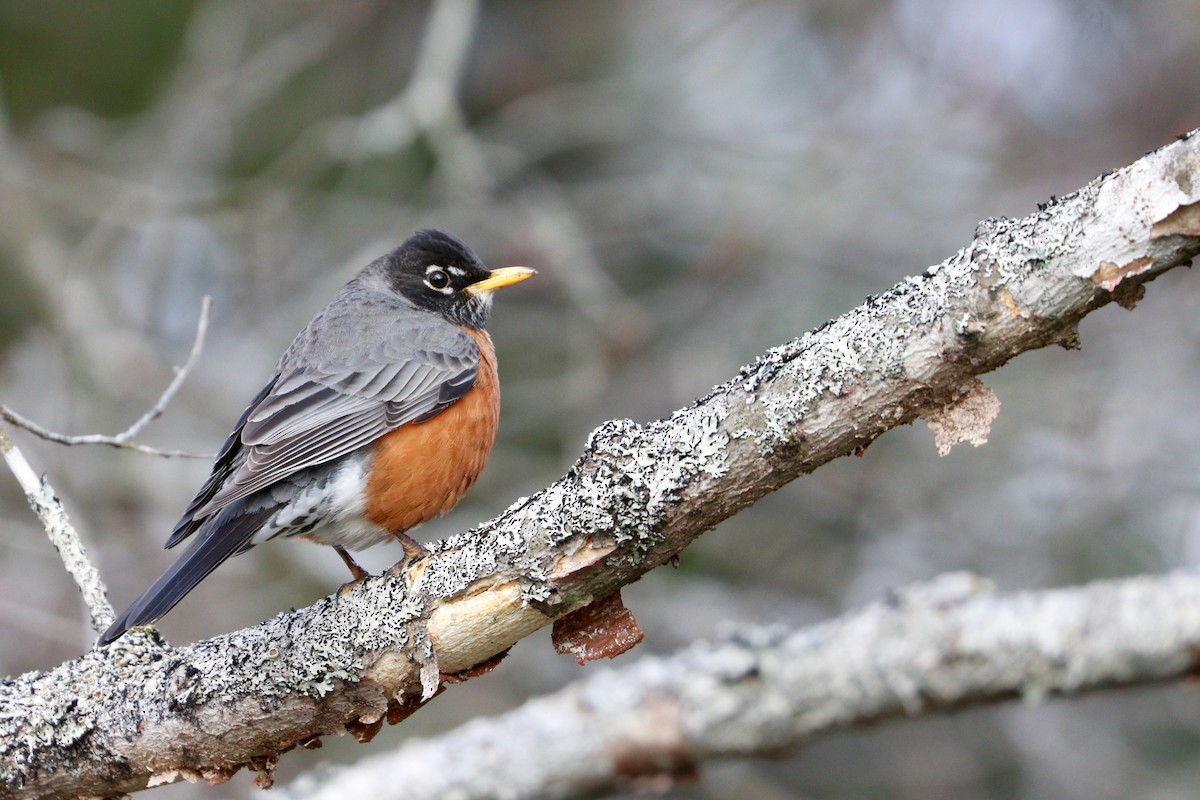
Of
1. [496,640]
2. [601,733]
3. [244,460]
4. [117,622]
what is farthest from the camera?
[244,460]

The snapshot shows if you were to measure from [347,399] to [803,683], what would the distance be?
9.64ft

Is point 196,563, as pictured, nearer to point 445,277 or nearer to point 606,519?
point 606,519

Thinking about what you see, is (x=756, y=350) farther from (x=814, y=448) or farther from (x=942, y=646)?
(x=942, y=646)

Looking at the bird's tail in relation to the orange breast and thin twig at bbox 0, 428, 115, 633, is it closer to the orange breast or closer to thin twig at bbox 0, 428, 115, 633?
thin twig at bbox 0, 428, 115, 633

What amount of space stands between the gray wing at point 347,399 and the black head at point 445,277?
50 cm

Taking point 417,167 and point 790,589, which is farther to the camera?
point 417,167

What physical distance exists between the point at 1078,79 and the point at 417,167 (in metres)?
4.76

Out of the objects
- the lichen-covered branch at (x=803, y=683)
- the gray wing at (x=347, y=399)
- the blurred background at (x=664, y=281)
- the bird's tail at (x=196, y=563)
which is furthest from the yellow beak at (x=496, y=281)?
the lichen-covered branch at (x=803, y=683)

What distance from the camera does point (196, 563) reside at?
130 inches

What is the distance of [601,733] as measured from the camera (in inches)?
63.7

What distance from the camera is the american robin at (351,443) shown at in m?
3.63

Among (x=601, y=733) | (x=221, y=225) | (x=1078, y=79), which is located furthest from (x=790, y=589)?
(x=601, y=733)

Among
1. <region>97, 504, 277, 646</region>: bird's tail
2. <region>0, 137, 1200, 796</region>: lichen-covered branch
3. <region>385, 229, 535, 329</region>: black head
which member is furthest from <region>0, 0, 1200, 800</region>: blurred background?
<region>0, 137, 1200, 796</region>: lichen-covered branch

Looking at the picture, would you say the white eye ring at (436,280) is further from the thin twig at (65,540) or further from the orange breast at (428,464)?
the thin twig at (65,540)
